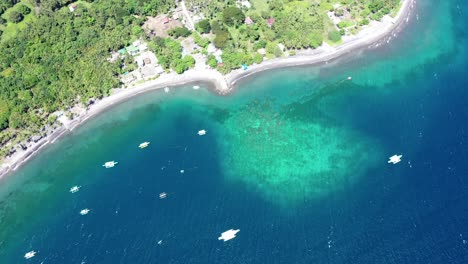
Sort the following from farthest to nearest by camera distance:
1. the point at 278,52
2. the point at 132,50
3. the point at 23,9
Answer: the point at 23,9
the point at 132,50
the point at 278,52

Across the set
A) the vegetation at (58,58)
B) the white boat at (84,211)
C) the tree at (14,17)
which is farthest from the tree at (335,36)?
the tree at (14,17)

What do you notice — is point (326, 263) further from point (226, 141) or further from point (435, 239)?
point (226, 141)

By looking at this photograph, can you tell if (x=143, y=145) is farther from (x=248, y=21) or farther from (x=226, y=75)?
(x=248, y=21)

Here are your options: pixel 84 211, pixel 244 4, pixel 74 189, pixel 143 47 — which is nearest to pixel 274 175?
pixel 84 211

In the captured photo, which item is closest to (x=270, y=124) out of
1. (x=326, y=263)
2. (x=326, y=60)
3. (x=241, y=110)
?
(x=241, y=110)

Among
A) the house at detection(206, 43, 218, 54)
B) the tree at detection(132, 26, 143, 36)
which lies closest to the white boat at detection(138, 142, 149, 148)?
the house at detection(206, 43, 218, 54)

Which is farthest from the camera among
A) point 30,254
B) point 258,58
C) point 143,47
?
point 143,47

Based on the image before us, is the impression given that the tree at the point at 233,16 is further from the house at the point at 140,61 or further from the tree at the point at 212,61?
the house at the point at 140,61
